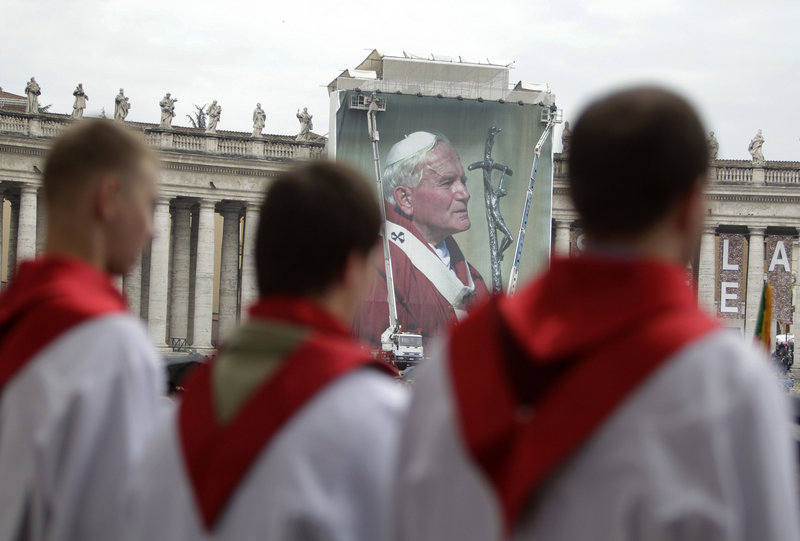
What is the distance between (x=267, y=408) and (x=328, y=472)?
268 mm

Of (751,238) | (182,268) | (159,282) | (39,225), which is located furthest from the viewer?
(751,238)

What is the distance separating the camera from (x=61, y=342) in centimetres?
369

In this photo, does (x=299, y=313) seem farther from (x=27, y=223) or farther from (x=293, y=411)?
(x=27, y=223)

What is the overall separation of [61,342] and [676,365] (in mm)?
2166

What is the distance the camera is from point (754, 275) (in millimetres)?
55438

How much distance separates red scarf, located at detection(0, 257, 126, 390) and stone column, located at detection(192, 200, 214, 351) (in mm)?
48116

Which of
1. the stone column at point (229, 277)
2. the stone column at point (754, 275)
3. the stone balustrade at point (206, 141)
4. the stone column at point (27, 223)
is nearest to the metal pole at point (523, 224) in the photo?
the stone balustrade at point (206, 141)

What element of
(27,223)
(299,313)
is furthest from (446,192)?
(299,313)

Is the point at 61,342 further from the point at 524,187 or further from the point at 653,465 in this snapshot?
the point at 524,187

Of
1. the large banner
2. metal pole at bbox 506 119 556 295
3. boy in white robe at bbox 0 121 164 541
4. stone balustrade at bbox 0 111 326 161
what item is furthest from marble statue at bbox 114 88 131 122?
boy in white robe at bbox 0 121 164 541

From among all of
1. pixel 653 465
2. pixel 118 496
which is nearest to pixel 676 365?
pixel 653 465

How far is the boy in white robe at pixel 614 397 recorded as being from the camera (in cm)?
235

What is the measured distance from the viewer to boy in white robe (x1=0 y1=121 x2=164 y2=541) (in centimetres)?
353

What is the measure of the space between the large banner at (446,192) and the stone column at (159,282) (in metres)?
9.63
